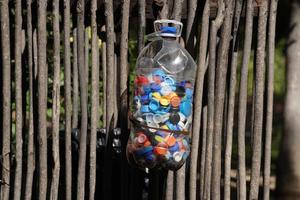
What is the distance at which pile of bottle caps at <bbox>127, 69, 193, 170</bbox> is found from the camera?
429 cm

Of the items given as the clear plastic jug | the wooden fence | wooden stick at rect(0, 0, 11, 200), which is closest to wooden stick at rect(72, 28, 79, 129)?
the wooden fence

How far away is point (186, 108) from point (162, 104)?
0.18 metres

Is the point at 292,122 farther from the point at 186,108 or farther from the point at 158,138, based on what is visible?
the point at 158,138

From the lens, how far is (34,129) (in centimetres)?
504

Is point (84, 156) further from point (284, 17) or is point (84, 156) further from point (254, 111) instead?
point (284, 17)

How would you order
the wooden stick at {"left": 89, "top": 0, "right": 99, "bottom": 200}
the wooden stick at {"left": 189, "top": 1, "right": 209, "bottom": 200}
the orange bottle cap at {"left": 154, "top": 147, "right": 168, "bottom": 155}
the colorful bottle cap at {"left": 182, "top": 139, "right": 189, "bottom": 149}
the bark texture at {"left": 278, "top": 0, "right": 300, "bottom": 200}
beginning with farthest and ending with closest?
1. the bark texture at {"left": 278, "top": 0, "right": 300, "bottom": 200}
2. the wooden stick at {"left": 89, "top": 0, "right": 99, "bottom": 200}
3. the wooden stick at {"left": 189, "top": 1, "right": 209, "bottom": 200}
4. the colorful bottle cap at {"left": 182, "top": 139, "right": 189, "bottom": 149}
5. the orange bottle cap at {"left": 154, "top": 147, "right": 168, "bottom": 155}

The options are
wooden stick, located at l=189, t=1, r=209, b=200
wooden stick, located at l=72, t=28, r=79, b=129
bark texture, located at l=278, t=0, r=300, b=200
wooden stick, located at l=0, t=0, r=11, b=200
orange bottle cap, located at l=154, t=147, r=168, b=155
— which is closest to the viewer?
orange bottle cap, located at l=154, t=147, r=168, b=155

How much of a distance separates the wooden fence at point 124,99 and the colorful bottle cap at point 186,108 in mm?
333

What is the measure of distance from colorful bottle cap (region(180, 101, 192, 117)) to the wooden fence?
0.33m

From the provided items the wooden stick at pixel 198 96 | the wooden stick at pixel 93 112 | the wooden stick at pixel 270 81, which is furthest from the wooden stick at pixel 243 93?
the wooden stick at pixel 93 112

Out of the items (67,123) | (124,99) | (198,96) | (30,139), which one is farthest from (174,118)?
(30,139)

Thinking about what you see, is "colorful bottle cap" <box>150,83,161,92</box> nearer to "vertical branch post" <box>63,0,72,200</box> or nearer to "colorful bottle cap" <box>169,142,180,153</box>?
"colorful bottle cap" <box>169,142,180,153</box>

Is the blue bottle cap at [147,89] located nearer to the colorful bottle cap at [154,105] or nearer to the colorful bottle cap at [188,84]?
the colorful bottle cap at [154,105]

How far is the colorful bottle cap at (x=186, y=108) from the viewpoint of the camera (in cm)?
437
